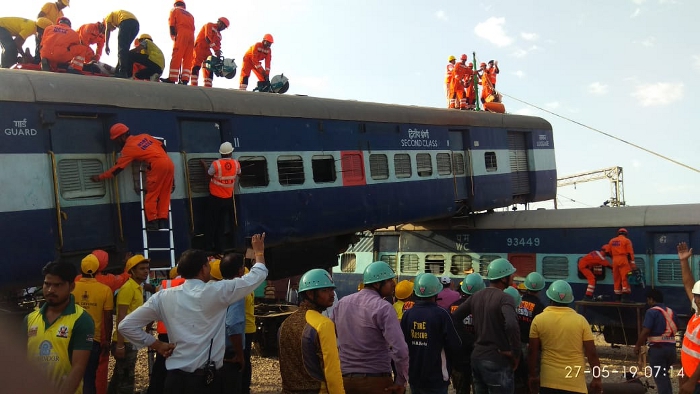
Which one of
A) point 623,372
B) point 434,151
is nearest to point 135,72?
point 434,151

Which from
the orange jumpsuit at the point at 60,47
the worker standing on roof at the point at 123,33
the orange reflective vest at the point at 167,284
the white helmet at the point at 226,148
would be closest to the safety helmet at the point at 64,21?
the orange jumpsuit at the point at 60,47

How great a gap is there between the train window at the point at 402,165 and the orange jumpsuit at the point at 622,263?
4131mm

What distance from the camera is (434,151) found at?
1333 centimetres

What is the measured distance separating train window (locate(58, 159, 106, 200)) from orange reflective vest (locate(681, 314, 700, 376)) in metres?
6.52

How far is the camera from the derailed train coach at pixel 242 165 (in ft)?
24.4

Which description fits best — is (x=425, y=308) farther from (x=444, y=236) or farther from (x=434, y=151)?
(x=444, y=236)

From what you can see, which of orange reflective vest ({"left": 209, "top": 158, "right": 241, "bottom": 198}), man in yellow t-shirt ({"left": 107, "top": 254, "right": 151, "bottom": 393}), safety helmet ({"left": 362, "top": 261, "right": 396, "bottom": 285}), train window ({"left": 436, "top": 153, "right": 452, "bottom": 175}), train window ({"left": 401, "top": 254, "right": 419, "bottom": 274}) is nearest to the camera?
safety helmet ({"left": 362, "top": 261, "right": 396, "bottom": 285})

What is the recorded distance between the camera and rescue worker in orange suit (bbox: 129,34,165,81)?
10141mm

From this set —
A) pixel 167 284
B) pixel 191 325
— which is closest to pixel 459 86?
pixel 167 284

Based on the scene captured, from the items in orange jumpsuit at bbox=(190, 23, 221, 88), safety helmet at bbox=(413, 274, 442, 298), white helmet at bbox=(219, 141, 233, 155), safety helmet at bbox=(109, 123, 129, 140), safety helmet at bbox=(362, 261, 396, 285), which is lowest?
safety helmet at bbox=(413, 274, 442, 298)

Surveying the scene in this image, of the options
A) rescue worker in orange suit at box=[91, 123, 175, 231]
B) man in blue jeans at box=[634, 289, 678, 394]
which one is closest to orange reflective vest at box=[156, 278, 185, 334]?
rescue worker in orange suit at box=[91, 123, 175, 231]

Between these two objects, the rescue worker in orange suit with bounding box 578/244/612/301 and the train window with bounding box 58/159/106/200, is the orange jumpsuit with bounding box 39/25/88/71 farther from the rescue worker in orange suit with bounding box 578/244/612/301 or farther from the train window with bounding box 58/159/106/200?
the rescue worker in orange suit with bounding box 578/244/612/301

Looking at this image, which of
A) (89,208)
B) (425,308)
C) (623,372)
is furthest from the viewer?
(623,372)

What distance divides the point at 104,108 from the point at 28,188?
4.45ft
